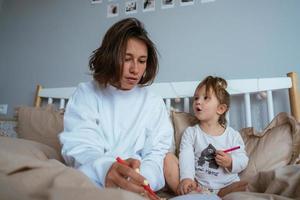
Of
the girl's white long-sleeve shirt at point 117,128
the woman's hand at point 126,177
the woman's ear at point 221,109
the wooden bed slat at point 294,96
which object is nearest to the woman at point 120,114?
the girl's white long-sleeve shirt at point 117,128

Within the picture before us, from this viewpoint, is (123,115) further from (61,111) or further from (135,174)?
(61,111)

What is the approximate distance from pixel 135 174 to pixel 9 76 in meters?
1.48

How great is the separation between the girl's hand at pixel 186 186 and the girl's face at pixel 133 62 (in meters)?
0.35

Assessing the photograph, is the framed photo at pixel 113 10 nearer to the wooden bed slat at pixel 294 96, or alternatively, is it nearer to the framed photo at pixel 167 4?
the framed photo at pixel 167 4

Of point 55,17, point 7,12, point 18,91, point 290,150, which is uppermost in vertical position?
point 7,12

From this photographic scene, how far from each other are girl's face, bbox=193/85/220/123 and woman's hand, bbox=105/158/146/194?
1.64 ft

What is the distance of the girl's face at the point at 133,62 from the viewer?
77 cm

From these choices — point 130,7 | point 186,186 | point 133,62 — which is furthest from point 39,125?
point 130,7

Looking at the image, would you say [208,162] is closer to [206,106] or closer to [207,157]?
[207,157]

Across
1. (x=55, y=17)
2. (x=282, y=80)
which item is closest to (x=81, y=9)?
(x=55, y=17)

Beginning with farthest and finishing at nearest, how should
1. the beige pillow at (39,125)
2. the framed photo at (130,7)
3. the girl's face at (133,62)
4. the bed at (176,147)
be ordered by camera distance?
1. the framed photo at (130,7)
2. the beige pillow at (39,125)
3. the girl's face at (133,62)
4. the bed at (176,147)

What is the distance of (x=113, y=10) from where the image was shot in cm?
143

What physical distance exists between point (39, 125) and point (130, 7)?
806 mm

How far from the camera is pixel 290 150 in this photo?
810 millimetres
